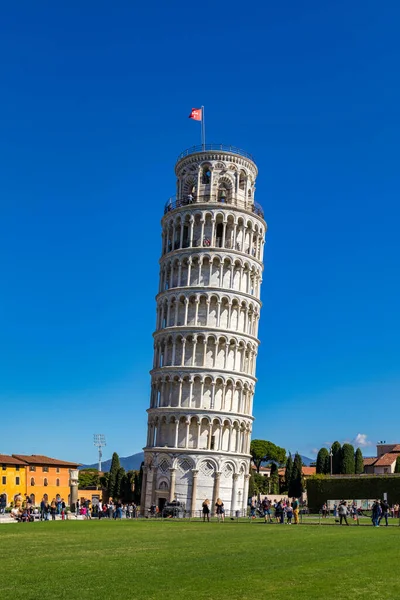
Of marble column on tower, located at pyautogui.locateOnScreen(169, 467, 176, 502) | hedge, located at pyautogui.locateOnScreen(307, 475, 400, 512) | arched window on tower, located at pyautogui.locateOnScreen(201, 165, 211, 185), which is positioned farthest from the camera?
arched window on tower, located at pyautogui.locateOnScreen(201, 165, 211, 185)

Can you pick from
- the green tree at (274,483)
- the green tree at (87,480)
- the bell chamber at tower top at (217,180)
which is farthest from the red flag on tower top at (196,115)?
the green tree at (87,480)

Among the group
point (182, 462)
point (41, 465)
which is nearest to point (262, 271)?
point (182, 462)

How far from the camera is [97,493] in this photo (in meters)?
149

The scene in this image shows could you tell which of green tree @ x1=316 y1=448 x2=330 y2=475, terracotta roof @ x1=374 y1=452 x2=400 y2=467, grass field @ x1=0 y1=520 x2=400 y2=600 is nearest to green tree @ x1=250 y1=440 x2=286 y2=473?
terracotta roof @ x1=374 y1=452 x2=400 y2=467

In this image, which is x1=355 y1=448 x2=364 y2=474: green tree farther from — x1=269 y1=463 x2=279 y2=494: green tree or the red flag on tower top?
the red flag on tower top

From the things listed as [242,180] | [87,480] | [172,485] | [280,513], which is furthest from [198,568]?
[87,480]

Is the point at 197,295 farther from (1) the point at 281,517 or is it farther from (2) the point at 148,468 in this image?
(1) the point at 281,517

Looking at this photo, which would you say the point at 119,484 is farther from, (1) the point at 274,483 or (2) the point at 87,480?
(2) the point at 87,480

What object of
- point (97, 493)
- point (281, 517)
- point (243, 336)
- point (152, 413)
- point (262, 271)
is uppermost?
point (262, 271)

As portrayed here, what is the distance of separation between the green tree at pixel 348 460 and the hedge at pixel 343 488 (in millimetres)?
39522

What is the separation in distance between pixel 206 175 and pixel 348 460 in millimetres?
58901

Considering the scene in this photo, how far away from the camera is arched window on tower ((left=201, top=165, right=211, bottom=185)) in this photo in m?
88.4

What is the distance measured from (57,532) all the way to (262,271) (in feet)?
187

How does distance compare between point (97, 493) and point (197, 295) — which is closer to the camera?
point (197, 295)
